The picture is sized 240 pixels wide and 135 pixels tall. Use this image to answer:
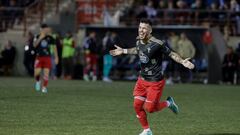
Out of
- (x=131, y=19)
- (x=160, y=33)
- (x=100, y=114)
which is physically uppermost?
(x=131, y=19)

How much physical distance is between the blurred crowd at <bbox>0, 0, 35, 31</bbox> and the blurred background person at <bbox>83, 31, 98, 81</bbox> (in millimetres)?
6184

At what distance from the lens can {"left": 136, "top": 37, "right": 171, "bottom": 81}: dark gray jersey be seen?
42.8ft

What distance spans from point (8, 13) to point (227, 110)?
23.4m

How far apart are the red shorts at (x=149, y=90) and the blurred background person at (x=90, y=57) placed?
21.6 m

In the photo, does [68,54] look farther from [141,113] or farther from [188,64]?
[188,64]

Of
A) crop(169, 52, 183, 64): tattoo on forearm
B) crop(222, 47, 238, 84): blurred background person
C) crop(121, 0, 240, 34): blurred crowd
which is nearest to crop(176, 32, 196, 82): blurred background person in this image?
crop(222, 47, 238, 84): blurred background person

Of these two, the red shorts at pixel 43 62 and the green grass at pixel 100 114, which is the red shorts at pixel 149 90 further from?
the red shorts at pixel 43 62

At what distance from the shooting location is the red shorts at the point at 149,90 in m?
13.0

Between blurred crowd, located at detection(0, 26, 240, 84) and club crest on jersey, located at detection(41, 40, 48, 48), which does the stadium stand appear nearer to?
blurred crowd, located at detection(0, 26, 240, 84)

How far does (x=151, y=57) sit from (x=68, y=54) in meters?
23.2

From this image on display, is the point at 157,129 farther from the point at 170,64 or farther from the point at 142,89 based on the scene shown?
the point at 170,64

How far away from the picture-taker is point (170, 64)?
3575cm

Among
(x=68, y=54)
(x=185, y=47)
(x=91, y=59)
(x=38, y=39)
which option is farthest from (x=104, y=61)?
(x=38, y=39)

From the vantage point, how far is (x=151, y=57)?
42.9ft
